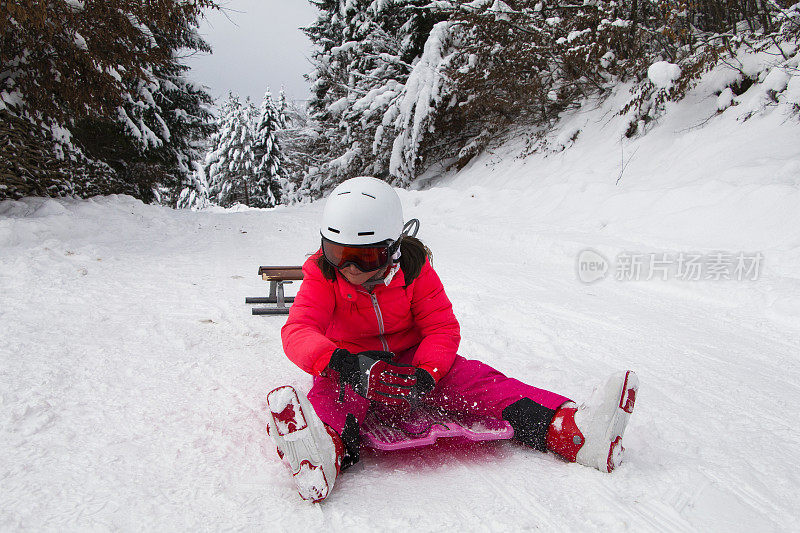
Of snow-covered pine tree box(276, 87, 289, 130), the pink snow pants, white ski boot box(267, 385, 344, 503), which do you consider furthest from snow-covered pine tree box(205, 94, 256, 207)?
white ski boot box(267, 385, 344, 503)

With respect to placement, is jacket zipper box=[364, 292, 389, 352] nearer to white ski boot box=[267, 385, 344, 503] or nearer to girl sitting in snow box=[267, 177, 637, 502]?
girl sitting in snow box=[267, 177, 637, 502]

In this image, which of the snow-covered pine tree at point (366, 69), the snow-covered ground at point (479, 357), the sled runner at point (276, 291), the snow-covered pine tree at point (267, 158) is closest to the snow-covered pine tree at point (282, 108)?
the snow-covered pine tree at point (267, 158)

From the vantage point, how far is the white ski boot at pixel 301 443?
173 centimetres

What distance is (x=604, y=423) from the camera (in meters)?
1.92

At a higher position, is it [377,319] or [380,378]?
[377,319]

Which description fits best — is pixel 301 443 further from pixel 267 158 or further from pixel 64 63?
pixel 267 158

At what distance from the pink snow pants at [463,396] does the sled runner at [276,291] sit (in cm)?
204

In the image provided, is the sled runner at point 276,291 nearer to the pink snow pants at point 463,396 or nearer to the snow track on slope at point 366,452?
the snow track on slope at point 366,452

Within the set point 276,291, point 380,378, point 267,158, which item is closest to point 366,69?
point 276,291

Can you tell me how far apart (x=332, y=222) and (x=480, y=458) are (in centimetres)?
119

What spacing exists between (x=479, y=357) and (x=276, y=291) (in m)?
2.21

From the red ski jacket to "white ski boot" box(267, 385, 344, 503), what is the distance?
46 centimetres

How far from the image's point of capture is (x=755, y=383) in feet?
9.85

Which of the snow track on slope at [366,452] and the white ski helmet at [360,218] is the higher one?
the white ski helmet at [360,218]
